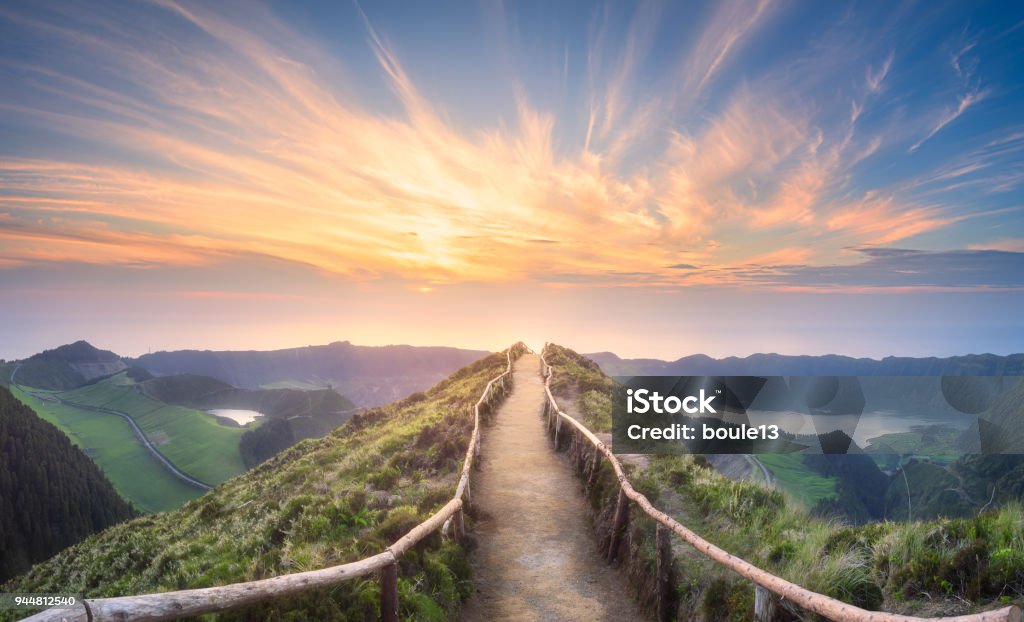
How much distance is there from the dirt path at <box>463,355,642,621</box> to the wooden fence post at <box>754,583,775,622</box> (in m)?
3.30

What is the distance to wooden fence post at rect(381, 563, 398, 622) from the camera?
6824mm

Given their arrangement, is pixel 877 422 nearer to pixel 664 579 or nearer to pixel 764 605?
pixel 664 579

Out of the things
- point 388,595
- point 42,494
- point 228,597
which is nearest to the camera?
point 228,597

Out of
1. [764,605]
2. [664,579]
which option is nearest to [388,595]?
[664,579]

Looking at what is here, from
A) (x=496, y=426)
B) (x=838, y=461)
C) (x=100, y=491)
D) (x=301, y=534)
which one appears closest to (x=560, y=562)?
(x=301, y=534)

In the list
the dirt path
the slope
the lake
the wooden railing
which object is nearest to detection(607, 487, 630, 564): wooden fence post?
the dirt path

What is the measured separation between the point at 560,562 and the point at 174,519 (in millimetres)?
21912

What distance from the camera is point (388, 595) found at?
→ 6.87 metres

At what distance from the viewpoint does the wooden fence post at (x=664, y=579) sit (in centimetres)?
811

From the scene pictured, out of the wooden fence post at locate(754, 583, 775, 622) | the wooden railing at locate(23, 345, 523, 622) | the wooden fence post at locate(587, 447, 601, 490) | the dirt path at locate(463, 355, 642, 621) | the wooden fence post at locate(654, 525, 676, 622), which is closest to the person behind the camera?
the wooden railing at locate(23, 345, 523, 622)

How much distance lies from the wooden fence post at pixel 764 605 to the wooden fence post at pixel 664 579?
2.10 meters

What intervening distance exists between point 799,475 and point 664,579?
6941 inches

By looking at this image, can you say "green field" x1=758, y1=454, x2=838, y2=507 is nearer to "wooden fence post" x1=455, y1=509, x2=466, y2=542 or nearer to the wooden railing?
"wooden fence post" x1=455, y1=509, x2=466, y2=542

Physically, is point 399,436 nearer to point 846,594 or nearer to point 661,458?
point 661,458
